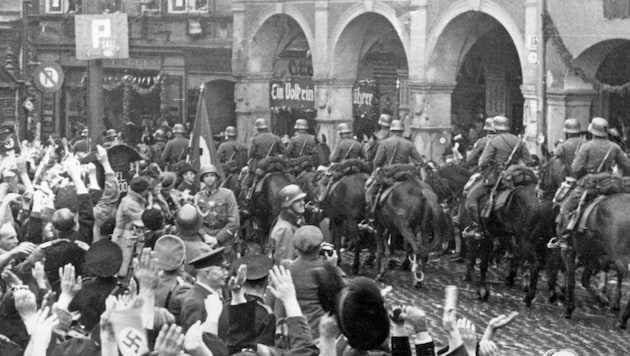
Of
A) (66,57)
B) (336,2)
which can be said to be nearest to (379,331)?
(336,2)

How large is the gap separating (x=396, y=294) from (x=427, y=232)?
1.09 m

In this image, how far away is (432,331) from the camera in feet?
55.2

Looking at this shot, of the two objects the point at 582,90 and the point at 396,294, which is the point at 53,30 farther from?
the point at 396,294

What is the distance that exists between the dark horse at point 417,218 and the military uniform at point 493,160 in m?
0.74

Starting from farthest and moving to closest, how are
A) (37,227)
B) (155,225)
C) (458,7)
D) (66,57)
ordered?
1. (66,57)
2. (458,7)
3. (37,227)
4. (155,225)

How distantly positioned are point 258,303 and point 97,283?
4.25 ft

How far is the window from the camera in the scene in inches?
1671

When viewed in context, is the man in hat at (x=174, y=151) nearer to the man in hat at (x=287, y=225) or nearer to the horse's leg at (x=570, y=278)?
the horse's leg at (x=570, y=278)

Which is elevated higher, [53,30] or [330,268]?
[53,30]

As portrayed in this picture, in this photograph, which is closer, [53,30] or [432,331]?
[432,331]

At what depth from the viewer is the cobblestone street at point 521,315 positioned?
16000 mm

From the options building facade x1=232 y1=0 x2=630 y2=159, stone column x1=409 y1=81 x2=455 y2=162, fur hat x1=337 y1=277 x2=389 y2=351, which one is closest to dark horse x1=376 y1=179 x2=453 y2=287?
building facade x1=232 y1=0 x2=630 y2=159

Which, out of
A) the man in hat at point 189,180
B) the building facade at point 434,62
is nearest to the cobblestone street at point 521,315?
the man in hat at point 189,180

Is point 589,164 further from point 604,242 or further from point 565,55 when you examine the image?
point 565,55
